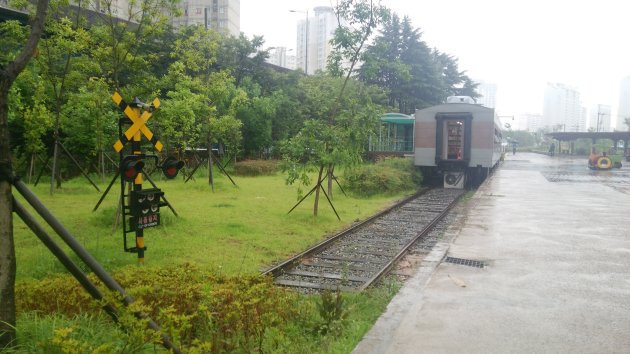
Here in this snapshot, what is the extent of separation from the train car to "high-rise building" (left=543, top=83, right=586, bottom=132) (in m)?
98.1

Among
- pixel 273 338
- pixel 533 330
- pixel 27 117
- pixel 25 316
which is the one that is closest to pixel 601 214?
pixel 533 330

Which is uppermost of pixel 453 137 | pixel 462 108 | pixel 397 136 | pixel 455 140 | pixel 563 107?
pixel 563 107

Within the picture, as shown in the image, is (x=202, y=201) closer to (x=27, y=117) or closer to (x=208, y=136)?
(x=208, y=136)

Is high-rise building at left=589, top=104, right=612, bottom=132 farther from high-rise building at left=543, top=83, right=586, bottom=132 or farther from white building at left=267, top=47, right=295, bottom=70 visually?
white building at left=267, top=47, right=295, bottom=70

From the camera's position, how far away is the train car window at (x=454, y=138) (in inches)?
789

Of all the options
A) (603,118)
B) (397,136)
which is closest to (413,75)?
(397,136)

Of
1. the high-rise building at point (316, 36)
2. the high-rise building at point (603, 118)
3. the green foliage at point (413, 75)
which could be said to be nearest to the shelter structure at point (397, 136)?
the green foliage at point (413, 75)

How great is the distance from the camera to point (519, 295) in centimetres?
548

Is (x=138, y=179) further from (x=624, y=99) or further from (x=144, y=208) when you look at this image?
(x=624, y=99)

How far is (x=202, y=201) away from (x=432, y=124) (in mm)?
10716

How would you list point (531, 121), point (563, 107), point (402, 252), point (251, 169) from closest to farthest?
point (402, 252) → point (251, 169) → point (563, 107) → point (531, 121)

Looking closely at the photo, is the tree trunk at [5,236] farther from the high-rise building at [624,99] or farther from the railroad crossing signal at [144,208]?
the high-rise building at [624,99]

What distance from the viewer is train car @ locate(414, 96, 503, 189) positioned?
19.2 m

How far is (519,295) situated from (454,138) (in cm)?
1567
